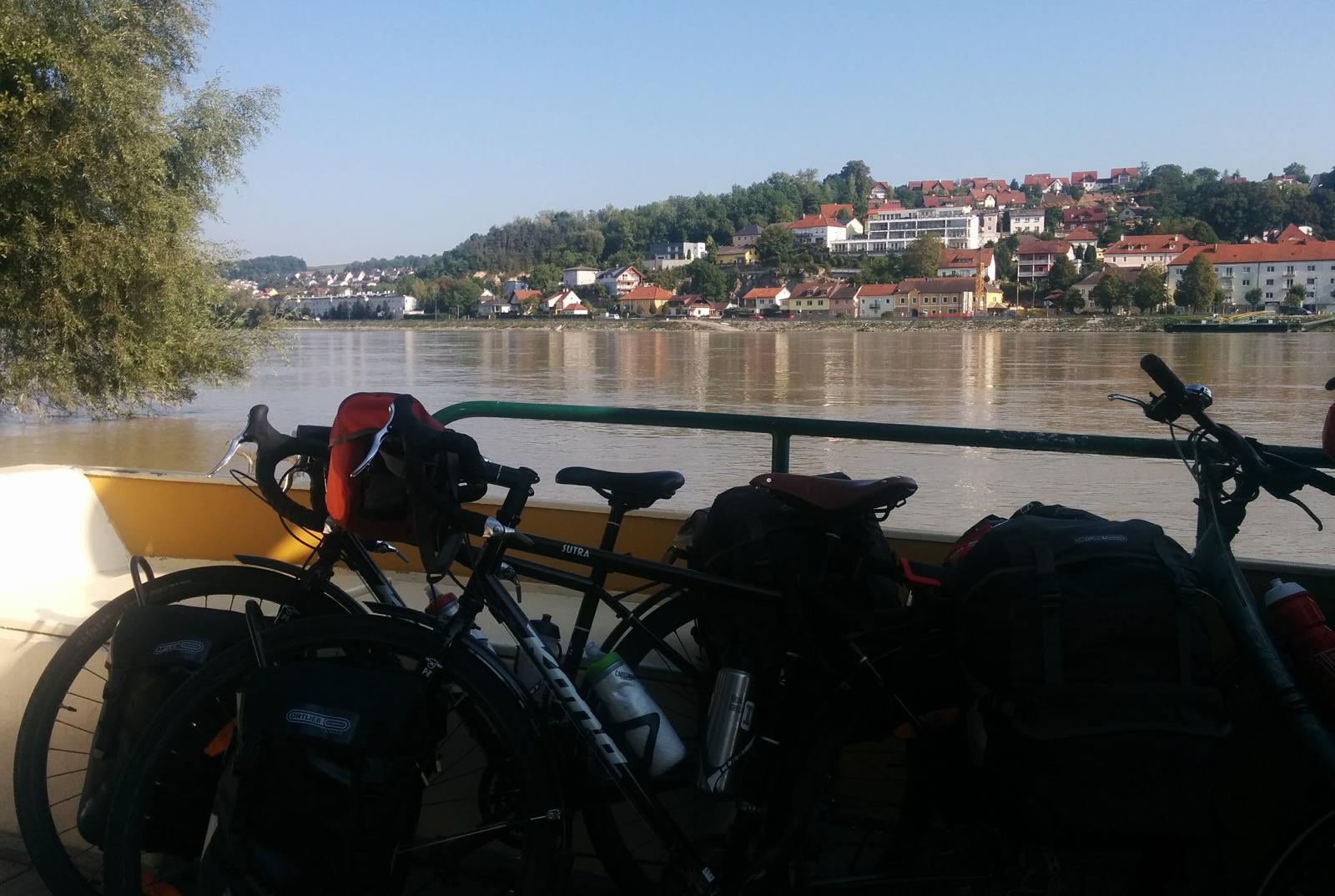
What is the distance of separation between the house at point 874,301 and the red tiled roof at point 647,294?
1689cm

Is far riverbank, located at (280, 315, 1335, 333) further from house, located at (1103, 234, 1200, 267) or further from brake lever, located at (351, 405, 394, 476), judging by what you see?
brake lever, located at (351, 405, 394, 476)

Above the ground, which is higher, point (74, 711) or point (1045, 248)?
point (1045, 248)

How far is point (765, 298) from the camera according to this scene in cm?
9306

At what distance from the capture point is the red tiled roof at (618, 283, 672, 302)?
9556 cm

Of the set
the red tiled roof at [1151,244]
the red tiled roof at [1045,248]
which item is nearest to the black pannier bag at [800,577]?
the red tiled roof at [1151,244]

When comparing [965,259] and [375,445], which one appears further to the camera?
[965,259]

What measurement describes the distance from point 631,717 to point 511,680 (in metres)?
0.27

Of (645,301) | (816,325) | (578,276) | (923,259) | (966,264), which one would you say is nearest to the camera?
(816,325)

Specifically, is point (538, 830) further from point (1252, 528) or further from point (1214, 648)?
point (1252, 528)

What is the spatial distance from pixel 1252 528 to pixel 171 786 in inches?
311

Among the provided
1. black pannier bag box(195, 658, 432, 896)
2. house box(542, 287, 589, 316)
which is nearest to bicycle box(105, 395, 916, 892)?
black pannier bag box(195, 658, 432, 896)

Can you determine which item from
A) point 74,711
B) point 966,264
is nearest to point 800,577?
point 74,711

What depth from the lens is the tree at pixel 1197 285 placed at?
57138 mm

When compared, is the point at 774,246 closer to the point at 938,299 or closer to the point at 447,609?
the point at 938,299
